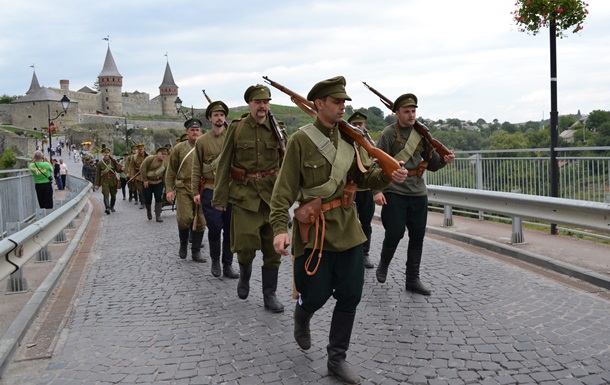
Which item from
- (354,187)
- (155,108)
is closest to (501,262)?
(354,187)

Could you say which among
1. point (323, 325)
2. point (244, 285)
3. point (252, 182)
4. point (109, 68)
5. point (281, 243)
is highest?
point (109, 68)

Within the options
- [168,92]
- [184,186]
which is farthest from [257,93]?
[168,92]

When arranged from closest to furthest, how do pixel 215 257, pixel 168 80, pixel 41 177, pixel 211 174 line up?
1. pixel 215 257
2. pixel 211 174
3. pixel 41 177
4. pixel 168 80

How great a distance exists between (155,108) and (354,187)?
132 m

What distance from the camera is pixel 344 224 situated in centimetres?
446

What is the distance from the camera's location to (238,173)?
645 centimetres

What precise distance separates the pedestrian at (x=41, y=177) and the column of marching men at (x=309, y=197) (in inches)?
294

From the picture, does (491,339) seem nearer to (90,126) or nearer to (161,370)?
(161,370)

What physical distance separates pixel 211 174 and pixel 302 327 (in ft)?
12.5

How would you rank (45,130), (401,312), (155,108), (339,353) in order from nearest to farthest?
(339,353)
(401,312)
(45,130)
(155,108)

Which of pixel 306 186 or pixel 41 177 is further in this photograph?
pixel 41 177

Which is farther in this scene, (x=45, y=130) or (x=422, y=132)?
(x=45, y=130)

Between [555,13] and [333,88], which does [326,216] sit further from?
[555,13]

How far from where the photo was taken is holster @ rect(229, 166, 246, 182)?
21.1ft
